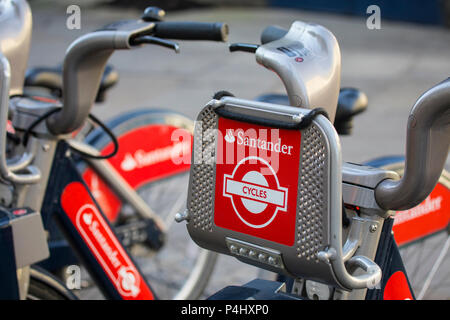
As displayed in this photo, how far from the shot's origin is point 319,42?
1669mm

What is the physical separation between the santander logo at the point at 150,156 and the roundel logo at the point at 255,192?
183 cm

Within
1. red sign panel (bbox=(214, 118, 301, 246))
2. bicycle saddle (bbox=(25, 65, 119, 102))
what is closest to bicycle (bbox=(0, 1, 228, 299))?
red sign panel (bbox=(214, 118, 301, 246))

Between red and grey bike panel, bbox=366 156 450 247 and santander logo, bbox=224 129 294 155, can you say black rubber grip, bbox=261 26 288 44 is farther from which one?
red and grey bike panel, bbox=366 156 450 247

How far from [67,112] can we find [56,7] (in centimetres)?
963

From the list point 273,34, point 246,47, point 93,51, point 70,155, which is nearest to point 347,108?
point 273,34

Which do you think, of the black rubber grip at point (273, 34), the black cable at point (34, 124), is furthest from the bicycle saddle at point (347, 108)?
the black cable at point (34, 124)

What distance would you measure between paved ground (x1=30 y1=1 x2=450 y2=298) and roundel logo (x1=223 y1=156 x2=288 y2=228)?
3.69m

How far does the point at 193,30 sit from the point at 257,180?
526 mm

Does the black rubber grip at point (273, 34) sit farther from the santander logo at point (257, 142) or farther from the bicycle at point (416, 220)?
the santander logo at point (257, 142)

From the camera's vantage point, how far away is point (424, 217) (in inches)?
104

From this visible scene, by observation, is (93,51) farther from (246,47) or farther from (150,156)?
(150,156)

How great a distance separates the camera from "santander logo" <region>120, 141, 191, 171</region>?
11.1ft

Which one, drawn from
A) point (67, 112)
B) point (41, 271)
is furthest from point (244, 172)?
point (41, 271)
